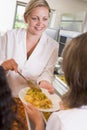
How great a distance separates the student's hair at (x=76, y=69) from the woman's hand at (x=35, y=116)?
19 centimetres

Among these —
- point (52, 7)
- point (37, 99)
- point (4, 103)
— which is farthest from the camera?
point (52, 7)

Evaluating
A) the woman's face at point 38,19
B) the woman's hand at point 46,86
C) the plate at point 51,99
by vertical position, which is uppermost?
the woman's face at point 38,19

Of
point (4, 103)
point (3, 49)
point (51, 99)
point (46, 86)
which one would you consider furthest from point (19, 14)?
point (4, 103)

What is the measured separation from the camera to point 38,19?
4.58 feet

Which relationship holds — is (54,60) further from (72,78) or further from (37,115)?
(72,78)

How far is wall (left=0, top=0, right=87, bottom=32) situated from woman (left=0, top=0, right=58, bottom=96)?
383 cm

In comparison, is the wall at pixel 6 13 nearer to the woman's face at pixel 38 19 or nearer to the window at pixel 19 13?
the window at pixel 19 13

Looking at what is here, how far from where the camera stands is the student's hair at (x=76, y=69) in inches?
27.8

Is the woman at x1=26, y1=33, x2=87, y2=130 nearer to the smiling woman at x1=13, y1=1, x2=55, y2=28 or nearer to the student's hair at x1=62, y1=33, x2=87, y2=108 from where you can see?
the student's hair at x1=62, y1=33, x2=87, y2=108

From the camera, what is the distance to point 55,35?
3297 millimetres

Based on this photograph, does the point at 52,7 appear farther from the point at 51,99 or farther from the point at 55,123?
the point at 55,123

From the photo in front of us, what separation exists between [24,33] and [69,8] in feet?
13.8

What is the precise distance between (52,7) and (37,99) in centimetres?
447

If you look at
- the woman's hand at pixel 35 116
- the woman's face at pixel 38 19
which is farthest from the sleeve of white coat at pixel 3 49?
the woman's hand at pixel 35 116
